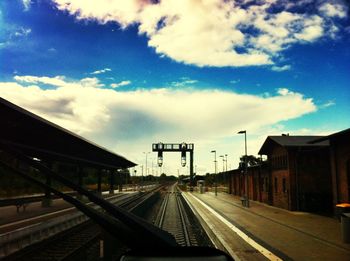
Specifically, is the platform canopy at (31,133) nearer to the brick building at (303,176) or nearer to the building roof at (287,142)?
the brick building at (303,176)

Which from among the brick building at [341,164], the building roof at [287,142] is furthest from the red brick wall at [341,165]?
the building roof at [287,142]

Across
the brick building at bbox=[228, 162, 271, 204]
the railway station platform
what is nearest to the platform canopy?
the railway station platform

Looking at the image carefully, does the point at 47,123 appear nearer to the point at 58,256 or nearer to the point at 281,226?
the point at 58,256

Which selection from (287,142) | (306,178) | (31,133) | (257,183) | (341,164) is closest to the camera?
(31,133)

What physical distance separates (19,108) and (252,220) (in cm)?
1734

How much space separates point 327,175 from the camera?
31.7m

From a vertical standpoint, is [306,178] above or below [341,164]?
below

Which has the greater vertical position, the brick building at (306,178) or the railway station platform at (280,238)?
the brick building at (306,178)

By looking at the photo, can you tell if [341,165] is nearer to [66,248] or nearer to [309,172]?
[309,172]

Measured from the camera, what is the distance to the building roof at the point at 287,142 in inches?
1282

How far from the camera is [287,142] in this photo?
34062 millimetres

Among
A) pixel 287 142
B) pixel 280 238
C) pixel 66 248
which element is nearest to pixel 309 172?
pixel 287 142

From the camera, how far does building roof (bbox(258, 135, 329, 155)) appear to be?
3258 cm

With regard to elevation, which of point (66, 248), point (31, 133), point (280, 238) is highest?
point (31, 133)
